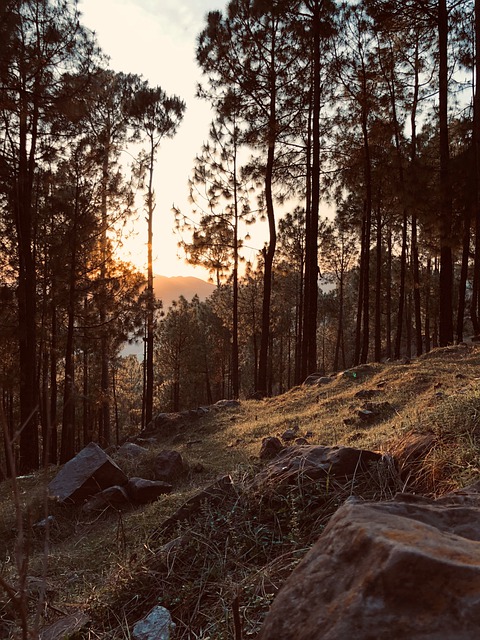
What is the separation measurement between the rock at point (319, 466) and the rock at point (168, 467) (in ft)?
9.72

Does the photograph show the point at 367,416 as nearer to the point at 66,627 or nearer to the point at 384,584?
the point at 66,627

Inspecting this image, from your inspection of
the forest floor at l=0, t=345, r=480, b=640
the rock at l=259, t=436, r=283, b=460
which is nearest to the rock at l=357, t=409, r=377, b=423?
the forest floor at l=0, t=345, r=480, b=640

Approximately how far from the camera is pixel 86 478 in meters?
5.56

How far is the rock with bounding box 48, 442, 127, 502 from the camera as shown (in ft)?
18.0

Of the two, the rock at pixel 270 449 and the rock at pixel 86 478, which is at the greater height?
the rock at pixel 270 449

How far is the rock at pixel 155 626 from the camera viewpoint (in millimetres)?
2032

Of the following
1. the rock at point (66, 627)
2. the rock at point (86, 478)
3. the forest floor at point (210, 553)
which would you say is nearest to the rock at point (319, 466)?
the forest floor at point (210, 553)

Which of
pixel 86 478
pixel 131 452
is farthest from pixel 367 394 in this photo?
pixel 86 478

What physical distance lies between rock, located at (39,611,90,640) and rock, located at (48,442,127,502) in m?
3.24

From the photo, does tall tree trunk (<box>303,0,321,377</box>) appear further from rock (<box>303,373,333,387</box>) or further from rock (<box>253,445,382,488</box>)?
rock (<box>253,445,382,488</box>)

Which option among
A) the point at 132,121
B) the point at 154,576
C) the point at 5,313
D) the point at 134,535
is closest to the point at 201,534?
the point at 154,576

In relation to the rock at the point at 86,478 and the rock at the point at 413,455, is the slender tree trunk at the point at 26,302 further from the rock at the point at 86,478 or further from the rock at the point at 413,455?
the rock at the point at 413,455

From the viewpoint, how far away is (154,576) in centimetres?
251

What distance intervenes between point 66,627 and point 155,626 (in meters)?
0.53
